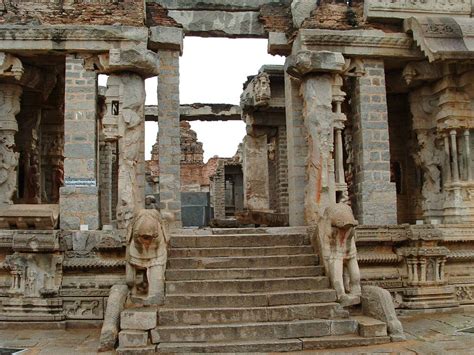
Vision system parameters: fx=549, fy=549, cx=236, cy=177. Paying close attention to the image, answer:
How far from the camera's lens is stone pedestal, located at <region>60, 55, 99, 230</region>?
8688 mm

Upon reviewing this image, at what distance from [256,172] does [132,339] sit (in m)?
10.9

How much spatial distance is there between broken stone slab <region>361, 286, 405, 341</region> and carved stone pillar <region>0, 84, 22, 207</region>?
6.36m

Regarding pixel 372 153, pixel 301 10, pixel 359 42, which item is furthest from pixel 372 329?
pixel 301 10

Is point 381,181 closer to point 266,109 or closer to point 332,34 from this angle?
point 332,34

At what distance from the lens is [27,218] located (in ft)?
26.6

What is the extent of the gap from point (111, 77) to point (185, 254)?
10.5 ft

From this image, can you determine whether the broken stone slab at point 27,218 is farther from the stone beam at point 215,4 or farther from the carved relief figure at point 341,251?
the stone beam at point 215,4

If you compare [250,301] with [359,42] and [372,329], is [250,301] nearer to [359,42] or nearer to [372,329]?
[372,329]

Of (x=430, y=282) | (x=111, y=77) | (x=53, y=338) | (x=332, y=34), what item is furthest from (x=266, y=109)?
(x=53, y=338)

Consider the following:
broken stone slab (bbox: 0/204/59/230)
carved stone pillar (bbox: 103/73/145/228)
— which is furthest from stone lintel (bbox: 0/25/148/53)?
broken stone slab (bbox: 0/204/59/230)

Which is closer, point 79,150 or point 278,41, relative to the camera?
point 79,150

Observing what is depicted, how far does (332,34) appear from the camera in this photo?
9508 mm

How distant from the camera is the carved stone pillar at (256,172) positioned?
16297 mm

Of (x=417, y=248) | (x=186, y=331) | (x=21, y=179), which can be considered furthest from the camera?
(x=21, y=179)
